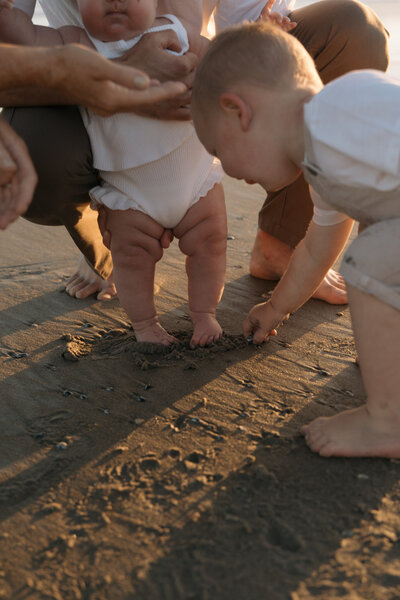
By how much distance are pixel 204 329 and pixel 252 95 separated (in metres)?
0.99

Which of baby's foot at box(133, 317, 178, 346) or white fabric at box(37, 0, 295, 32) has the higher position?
white fabric at box(37, 0, 295, 32)

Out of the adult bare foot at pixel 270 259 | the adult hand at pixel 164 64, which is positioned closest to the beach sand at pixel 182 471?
the adult bare foot at pixel 270 259

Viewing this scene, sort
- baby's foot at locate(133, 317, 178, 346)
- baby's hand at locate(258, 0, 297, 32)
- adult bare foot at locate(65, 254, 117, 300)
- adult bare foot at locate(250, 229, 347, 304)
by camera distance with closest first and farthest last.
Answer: baby's foot at locate(133, 317, 178, 346), baby's hand at locate(258, 0, 297, 32), adult bare foot at locate(65, 254, 117, 300), adult bare foot at locate(250, 229, 347, 304)

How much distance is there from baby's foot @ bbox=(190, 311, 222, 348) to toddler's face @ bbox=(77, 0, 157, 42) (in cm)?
112

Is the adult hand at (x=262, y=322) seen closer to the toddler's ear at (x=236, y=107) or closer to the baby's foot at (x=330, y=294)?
the baby's foot at (x=330, y=294)

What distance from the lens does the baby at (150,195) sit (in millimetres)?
2482

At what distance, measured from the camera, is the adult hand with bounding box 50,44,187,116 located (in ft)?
5.85

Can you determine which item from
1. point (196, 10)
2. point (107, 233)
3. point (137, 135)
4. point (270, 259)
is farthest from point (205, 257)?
point (196, 10)

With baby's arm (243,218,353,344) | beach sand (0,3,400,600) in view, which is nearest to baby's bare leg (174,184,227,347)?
beach sand (0,3,400,600)

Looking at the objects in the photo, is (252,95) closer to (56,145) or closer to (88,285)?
(56,145)

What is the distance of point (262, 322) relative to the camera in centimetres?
248

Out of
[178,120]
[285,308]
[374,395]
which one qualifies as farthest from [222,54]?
[374,395]

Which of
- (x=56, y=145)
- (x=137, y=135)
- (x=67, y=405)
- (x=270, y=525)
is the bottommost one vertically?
(x=67, y=405)

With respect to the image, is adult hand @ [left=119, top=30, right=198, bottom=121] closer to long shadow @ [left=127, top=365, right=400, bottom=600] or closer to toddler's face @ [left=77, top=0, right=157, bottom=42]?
toddler's face @ [left=77, top=0, right=157, bottom=42]
